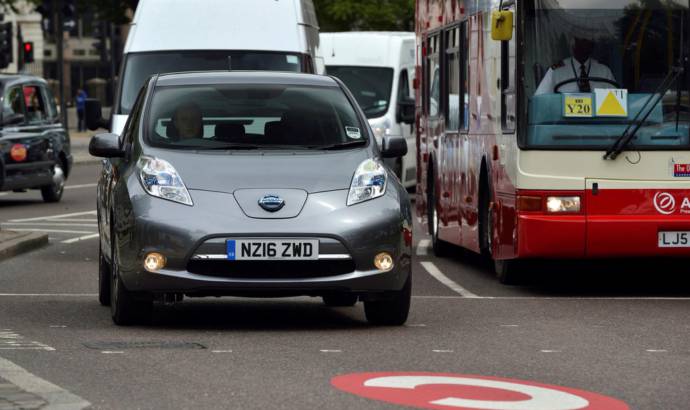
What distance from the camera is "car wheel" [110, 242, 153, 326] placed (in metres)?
11.1

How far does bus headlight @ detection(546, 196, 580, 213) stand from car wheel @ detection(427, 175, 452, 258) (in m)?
4.94

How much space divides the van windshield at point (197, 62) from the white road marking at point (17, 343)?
25.9 feet

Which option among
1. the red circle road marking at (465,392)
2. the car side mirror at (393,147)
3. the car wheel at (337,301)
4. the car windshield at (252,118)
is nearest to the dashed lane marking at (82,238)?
the car wheel at (337,301)

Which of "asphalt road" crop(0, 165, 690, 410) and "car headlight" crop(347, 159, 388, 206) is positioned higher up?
"car headlight" crop(347, 159, 388, 206)

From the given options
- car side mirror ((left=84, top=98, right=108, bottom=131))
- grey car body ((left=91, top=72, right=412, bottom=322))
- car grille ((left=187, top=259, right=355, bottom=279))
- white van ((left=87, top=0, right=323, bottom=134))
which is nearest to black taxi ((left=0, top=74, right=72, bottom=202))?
white van ((left=87, top=0, right=323, bottom=134))

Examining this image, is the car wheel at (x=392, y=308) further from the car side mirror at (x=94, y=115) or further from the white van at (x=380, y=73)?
the white van at (x=380, y=73)

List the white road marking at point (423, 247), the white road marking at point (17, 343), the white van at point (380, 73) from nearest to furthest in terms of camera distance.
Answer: the white road marking at point (17, 343)
the white road marking at point (423, 247)
the white van at point (380, 73)

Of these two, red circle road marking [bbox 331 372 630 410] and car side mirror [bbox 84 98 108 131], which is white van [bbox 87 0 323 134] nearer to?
car side mirror [bbox 84 98 108 131]

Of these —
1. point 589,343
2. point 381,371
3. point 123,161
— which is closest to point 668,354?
point 589,343

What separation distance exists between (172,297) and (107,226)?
1159mm

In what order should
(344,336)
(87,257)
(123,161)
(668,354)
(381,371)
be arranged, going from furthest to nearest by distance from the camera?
(87,257) < (123,161) < (344,336) < (668,354) < (381,371)

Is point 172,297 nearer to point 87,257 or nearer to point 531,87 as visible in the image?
point 531,87

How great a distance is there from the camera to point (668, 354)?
9922mm

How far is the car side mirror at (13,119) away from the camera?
26562 mm
